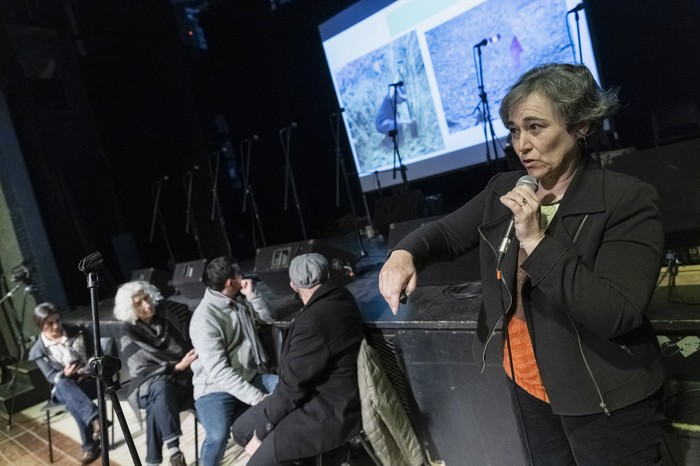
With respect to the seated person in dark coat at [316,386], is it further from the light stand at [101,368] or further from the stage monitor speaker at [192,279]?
the stage monitor speaker at [192,279]

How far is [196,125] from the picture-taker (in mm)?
6738

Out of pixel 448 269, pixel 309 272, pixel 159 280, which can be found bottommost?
pixel 448 269

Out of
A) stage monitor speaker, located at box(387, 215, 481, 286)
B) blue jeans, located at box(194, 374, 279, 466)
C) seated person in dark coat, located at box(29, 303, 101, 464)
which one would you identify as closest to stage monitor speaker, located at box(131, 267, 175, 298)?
seated person in dark coat, located at box(29, 303, 101, 464)

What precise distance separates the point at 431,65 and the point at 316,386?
146 inches

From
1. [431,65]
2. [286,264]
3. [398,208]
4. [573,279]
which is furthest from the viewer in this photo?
[431,65]

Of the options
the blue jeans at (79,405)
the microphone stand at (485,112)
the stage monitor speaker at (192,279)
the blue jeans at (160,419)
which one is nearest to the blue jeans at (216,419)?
the blue jeans at (160,419)

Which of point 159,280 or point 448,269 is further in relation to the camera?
point 159,280

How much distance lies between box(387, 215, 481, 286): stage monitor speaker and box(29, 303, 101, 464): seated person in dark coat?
8.82 feet

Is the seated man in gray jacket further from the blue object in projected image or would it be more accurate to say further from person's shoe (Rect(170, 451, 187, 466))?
the blue object in projected image

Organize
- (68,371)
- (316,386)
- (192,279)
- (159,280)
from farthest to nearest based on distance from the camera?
(159,280)
(192,279)
(68,371)
(316,386)

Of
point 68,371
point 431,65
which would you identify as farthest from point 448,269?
point 68,371

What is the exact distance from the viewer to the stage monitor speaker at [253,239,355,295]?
10.8ft

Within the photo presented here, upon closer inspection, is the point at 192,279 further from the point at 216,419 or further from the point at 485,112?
the point at 485,112

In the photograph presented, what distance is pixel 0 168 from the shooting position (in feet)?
18.6
